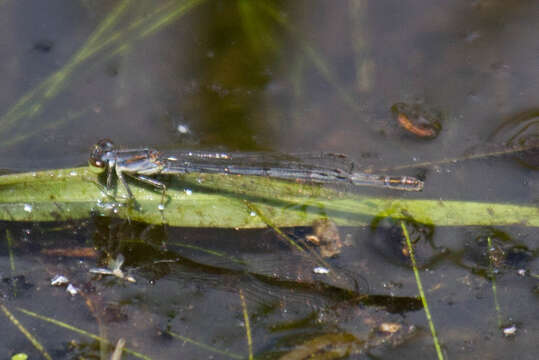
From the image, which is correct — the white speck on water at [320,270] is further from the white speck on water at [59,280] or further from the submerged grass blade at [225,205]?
the white speck on water at [59,280]

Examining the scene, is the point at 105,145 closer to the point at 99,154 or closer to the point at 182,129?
the point at 99,154

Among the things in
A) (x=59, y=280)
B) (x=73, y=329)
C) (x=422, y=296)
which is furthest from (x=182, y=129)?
(x=422, y=296)

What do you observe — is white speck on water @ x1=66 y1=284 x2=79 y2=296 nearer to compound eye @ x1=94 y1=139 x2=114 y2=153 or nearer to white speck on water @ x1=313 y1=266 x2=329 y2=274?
compound eye @ x1=94 y1=139 x2=114 y2=153

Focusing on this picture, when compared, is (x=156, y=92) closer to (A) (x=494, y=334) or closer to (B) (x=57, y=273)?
(B) (x=57, y=273)

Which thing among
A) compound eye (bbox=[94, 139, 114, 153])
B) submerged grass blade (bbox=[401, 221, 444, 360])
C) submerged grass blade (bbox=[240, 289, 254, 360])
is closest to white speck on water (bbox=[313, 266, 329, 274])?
submerged grass blade (bbox=[240, 289, 254, 360])

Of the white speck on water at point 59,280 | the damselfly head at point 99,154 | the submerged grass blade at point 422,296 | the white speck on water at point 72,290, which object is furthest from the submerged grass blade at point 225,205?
the white speck on water at point 72,290

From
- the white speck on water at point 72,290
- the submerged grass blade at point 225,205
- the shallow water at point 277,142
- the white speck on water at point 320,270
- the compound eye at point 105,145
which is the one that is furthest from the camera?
the compound eye at point 105,145
